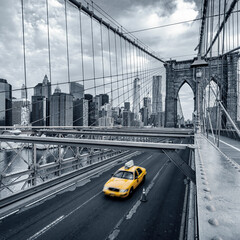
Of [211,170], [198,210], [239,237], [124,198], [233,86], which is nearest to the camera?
[239,237]

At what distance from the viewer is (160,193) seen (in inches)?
401

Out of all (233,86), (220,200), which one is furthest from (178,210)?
(233,86)

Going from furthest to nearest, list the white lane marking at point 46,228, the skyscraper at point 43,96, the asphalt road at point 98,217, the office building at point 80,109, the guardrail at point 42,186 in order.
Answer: the office building at point 80,109, the skyscraper at point 43,96, the guardrail at point 42,186, the asphalt road at point 98,217, the white lane marking at point 46,228

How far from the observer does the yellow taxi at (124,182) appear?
9.35 metres

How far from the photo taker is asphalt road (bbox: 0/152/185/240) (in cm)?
641

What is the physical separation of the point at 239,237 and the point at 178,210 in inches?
338

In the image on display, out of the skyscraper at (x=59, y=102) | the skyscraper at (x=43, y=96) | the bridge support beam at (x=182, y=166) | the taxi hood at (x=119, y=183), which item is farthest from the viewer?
the skyscraper at (x=59, y=102)

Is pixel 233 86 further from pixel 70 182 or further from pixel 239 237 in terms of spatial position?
pixel 239 237

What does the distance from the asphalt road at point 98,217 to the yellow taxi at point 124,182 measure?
0.47 metres

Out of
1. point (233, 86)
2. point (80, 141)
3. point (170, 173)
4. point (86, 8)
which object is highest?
point (86, 8)

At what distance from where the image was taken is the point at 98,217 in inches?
299

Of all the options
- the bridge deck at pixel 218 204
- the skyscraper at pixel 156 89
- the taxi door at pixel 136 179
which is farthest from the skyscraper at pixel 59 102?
the skyscraper at pixel 156 89

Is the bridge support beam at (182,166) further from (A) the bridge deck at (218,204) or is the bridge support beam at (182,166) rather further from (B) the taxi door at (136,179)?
(B) the taxi door at (136,179)

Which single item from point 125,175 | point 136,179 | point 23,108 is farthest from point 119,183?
point 23,108
